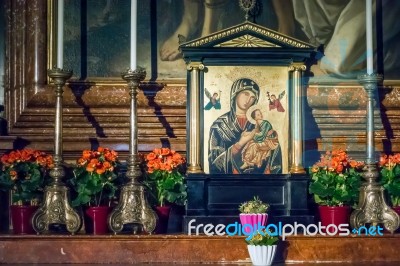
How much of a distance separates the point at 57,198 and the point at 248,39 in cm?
162

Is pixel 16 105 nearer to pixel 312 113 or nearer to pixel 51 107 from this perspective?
pixel 51 107

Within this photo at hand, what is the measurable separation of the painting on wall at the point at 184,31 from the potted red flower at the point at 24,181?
0.83 m

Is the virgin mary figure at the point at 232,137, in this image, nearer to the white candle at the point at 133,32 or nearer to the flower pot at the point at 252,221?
the flower pot at the point at 252,221

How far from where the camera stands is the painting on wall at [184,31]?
680cm

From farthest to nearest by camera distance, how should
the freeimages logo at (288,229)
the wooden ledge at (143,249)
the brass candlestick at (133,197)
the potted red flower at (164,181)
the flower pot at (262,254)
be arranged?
the potted red flower at (164,181) < the brass candlestick at (133,197) < the freeimages logo at (288,229) < the wooden ledge at (143,249) < the flower pot at (262,254)

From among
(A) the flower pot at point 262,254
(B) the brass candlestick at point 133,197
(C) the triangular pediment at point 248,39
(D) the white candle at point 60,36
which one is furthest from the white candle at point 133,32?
(A) the flower pot at point 262,254

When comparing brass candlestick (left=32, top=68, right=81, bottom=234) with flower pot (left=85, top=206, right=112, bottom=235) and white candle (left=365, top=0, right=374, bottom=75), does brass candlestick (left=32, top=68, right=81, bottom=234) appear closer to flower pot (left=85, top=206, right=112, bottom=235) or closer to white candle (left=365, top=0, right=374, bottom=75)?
flower pot (left=85, top=206, right=112, bottom=235)

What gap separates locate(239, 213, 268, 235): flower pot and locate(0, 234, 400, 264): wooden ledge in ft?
0.33

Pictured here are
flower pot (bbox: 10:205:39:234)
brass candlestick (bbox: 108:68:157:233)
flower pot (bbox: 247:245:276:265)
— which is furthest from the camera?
flower pot (bbox: 10:205:39:234)

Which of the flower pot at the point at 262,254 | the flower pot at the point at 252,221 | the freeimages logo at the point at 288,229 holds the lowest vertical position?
the flower pot at the point at 262,254

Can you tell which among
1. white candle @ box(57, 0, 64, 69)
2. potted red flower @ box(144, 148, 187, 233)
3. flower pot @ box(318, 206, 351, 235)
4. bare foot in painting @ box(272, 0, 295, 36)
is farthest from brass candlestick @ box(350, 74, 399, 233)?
white candle @ box(57, 0, 64, 69)

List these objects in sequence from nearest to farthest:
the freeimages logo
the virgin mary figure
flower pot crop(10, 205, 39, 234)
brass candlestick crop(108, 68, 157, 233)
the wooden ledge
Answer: the wooden ledge
the freeimages logo
brass candlestick crop(108, 68, 157, 233)
flower pot crop(10, 205, 39, 234)
the virgin mary figure

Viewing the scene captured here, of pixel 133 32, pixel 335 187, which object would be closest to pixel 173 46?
pixel 133 32

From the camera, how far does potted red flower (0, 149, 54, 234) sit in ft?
20.1
